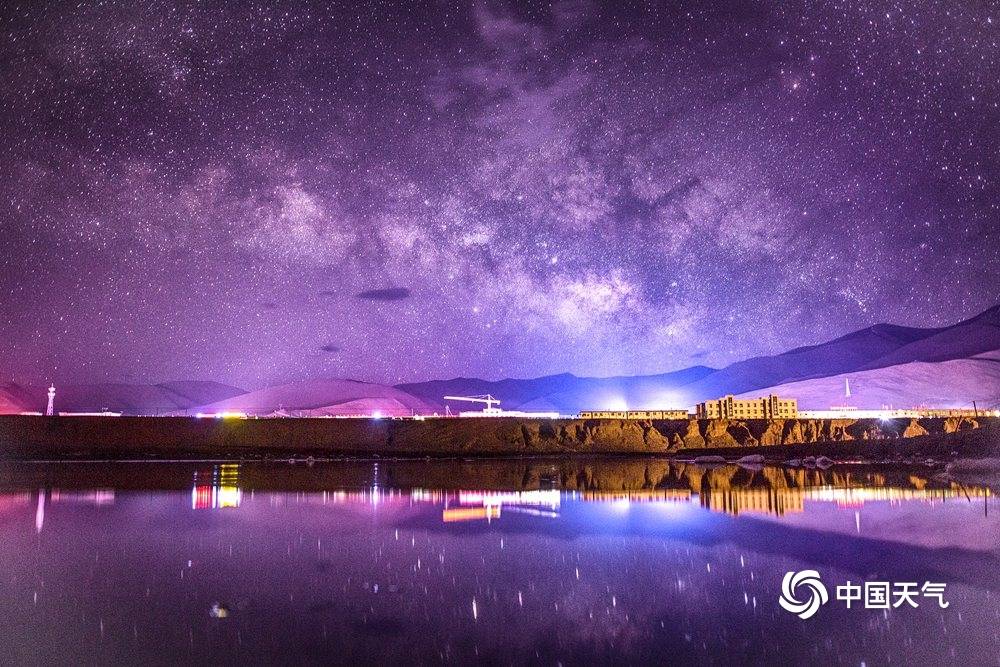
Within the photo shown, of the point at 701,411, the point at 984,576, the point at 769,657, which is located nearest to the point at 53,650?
the point at 769,657

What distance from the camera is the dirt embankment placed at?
71688 mm

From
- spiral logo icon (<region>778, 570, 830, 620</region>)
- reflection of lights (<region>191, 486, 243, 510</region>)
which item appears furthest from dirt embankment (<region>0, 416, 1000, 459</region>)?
spiral logo icon (<region>778, 570, 830, 620</region>)

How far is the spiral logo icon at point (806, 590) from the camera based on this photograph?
8938mm

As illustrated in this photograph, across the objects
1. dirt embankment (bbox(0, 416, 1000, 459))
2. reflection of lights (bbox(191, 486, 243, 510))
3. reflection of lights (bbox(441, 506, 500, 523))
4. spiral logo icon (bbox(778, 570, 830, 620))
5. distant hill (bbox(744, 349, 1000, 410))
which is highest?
distant hill (bbox(744, 349, 1000, 410))

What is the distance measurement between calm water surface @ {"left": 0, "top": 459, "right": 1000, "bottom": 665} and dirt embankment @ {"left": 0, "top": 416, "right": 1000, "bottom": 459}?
165 ft

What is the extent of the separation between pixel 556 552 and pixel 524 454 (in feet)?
183

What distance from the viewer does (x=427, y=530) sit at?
15.8 m

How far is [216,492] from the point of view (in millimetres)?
26562

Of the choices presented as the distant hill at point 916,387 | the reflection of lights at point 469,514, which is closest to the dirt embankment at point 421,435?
the reflection of lights at point 469,514

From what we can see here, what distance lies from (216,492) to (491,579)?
19458 mm

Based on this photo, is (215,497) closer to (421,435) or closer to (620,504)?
(620,504)

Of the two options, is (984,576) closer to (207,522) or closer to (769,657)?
(769,657)

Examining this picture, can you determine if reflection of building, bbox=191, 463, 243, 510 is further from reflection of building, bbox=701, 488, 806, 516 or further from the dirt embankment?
the dirt embankment

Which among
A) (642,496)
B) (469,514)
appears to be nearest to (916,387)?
(642,496)
